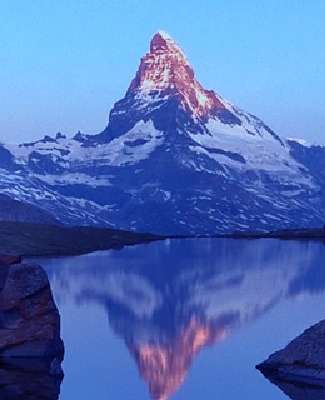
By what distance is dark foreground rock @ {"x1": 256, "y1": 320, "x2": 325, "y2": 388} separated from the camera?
41.5 metres

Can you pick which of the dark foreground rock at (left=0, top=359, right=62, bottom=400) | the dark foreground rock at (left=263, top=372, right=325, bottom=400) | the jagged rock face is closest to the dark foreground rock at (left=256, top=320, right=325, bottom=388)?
the dark foreground rock at (left=263, top=372, right=325, bottom=400)

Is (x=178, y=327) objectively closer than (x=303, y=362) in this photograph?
No

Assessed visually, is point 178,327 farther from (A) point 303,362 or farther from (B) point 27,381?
(B) point 27,381

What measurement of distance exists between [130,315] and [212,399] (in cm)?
2967

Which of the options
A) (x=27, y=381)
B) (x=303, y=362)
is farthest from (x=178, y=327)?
(x=27, y=381)

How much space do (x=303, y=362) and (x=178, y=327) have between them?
20.3m

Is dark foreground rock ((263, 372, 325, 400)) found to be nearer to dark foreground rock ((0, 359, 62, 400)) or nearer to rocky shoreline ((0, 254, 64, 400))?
dark foreground rock ((0, 359, 62, 400))

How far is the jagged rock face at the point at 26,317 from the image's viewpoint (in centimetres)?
4597

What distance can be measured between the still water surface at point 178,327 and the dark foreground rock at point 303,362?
96 cm

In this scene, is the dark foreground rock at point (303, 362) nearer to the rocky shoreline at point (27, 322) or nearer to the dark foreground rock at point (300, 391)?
the dark foreground rock at point (300, 391)

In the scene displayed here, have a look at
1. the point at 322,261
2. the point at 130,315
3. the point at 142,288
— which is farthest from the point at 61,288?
the point at 322,261

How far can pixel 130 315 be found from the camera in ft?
228

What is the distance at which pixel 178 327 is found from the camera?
6219 cm

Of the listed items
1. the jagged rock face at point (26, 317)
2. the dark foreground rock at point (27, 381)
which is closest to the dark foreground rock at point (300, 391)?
the dark foreground rock at point (27, 381)
